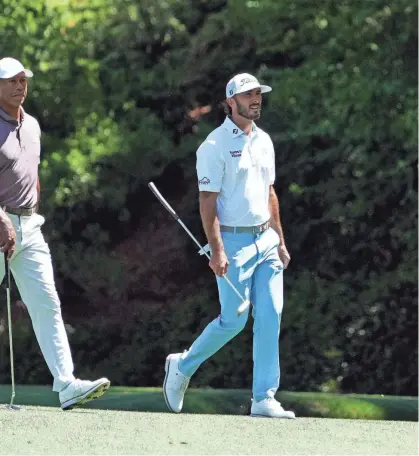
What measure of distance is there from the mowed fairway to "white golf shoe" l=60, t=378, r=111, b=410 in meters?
0.07

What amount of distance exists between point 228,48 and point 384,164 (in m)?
2.28

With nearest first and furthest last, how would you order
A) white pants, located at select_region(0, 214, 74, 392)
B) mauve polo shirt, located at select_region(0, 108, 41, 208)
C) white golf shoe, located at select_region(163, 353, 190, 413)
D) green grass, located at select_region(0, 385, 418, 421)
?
mauve polo shirt, located at select_region(0, 108, 41, 208) < white pants, located at select_region(0, 214, 74, 392) < white golf shoe, located at select_region(163, 353, 190, 413) < green grass, located at select_region(0, 385, 418, 421)

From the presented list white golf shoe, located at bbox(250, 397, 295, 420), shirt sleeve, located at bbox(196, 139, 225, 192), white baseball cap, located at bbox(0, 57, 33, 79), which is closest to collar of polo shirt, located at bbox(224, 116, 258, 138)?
shirt sleeve, located at bbox(196, 139, 225, 192)

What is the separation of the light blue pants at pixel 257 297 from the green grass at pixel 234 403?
2116 mm

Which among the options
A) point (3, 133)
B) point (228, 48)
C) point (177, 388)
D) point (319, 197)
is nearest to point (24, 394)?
point (177, 388)

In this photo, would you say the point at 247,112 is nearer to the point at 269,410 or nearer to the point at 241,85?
the point at 241,85

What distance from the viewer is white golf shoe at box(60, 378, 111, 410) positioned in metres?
8.05

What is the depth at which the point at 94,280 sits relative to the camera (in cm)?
1460

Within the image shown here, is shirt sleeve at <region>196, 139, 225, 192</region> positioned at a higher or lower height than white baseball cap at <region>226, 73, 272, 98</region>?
lower

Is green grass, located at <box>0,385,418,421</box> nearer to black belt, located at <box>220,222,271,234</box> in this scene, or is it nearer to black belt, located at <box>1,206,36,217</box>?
black belt, located at <box>220,222,271,234</box>

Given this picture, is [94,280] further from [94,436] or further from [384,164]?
[94,436]

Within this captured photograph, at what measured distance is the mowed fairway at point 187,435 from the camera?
7023 mm

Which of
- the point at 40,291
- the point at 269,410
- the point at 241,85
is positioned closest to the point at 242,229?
the point at 241,85

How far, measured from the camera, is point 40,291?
8164mm
